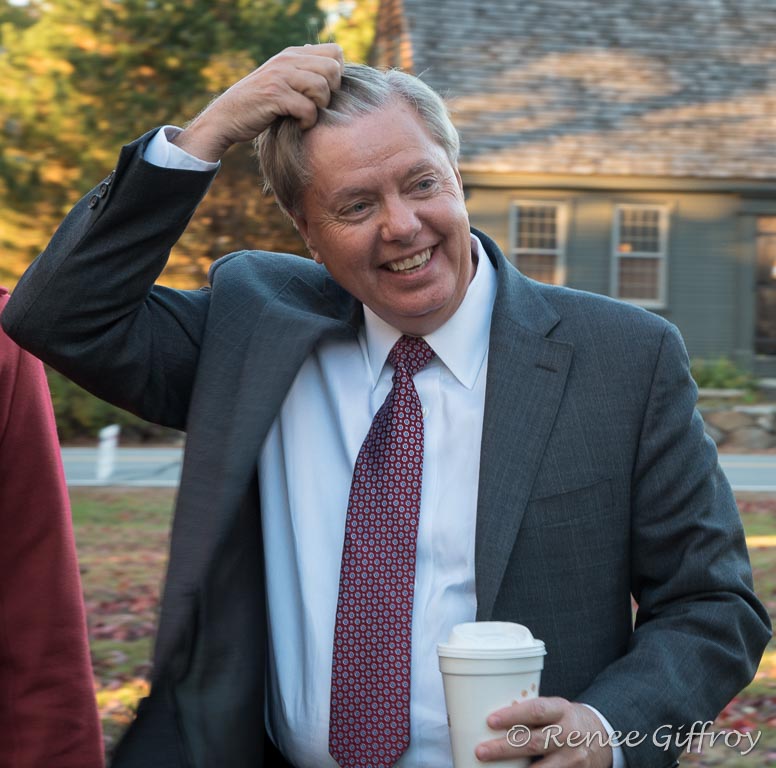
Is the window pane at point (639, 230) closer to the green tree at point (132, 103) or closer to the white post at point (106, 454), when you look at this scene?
the green tree at point (132, 103)

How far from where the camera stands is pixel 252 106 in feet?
8.91

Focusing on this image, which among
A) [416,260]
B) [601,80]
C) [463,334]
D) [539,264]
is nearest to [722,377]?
[539,264]

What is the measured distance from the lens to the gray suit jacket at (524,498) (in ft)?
8.17

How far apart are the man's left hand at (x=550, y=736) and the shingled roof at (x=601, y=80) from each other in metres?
16.7

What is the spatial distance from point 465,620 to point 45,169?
1550 centimetres

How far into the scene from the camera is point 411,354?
278 cm

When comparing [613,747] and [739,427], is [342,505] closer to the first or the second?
[613,747]

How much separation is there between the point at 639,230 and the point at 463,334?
17.6 meters

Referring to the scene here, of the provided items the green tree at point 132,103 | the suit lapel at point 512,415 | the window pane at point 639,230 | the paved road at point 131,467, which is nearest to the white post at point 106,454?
the paved road at point 131,467

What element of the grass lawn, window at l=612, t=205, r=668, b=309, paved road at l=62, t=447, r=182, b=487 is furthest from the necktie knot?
window at l=612, t=205, r=668, b=309

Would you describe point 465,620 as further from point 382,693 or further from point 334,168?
point 334,168

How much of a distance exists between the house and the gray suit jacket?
16.4 metres

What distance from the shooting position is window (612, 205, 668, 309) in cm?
1966

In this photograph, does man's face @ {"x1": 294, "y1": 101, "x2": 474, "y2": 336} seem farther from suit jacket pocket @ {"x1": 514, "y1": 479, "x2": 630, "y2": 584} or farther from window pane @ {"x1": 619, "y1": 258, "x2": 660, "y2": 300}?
window pane @ {"x1": 619, "y1": 258, "x2": 660, "y2": 300}
